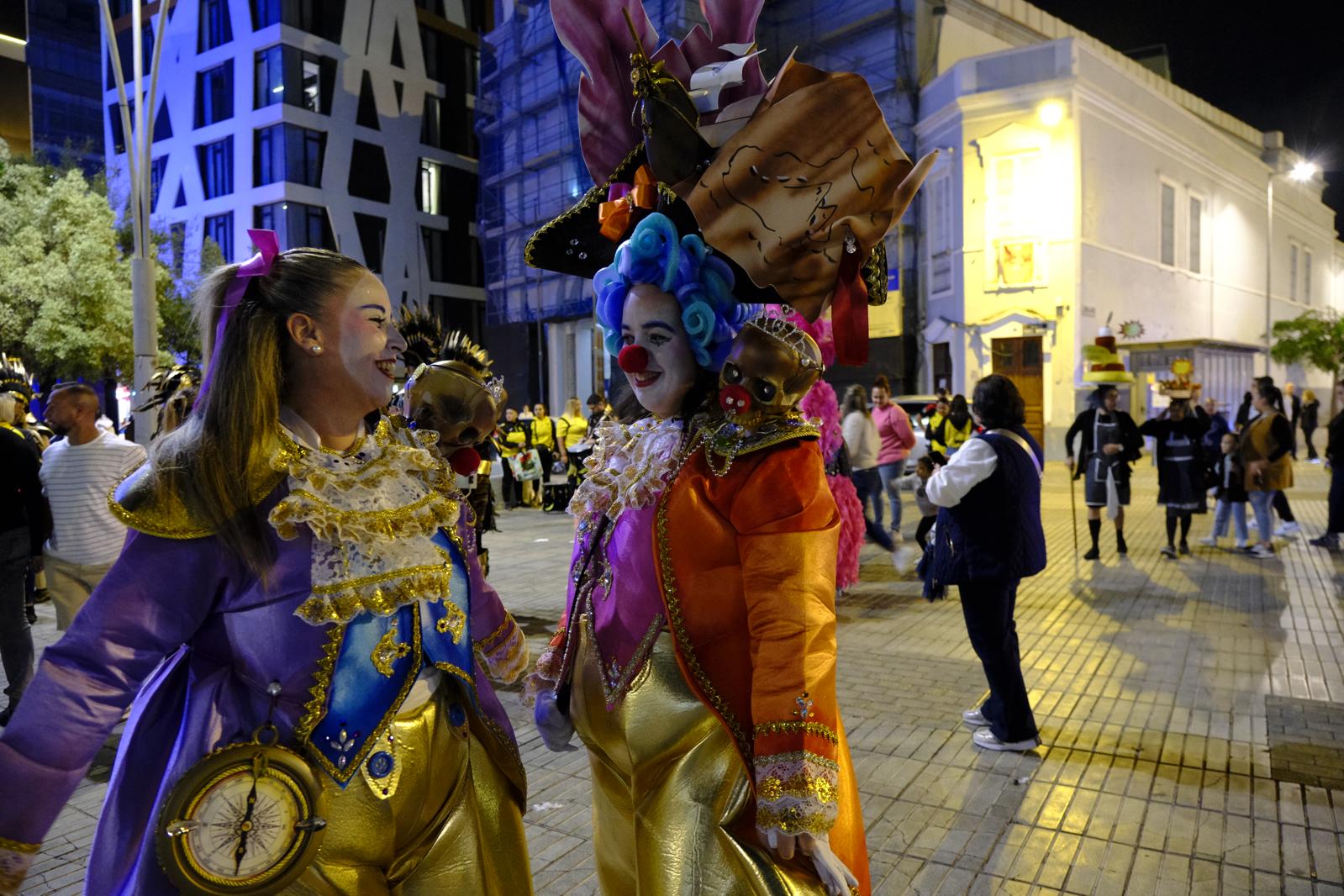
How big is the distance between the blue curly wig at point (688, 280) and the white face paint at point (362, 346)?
61cm

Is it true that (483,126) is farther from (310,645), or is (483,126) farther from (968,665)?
(310,645)

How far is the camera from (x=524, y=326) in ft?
108

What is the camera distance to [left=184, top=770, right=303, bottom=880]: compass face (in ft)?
5.30

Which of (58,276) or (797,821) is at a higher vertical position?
(58,276)

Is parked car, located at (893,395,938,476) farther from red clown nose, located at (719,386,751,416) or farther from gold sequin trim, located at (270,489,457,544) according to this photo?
gold sequin trim, located at (270,489,457,544)

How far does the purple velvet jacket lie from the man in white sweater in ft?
14.8

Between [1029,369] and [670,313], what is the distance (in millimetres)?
23431

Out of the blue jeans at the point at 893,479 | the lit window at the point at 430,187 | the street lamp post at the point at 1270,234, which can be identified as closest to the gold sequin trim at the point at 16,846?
the blue jeans at the point at 893,479

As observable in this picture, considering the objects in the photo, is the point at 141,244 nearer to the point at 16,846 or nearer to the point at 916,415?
the point at 16,846

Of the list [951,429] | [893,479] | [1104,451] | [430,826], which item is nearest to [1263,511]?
[1104,451]

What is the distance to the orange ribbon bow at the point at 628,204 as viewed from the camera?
2352 mm

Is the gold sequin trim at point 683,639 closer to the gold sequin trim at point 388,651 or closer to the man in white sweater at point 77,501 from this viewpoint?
the gold sequin trim at point 388,651

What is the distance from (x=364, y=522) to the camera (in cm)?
187

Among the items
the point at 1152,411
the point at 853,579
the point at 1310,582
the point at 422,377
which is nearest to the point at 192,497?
the point at 422,377
